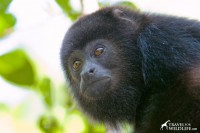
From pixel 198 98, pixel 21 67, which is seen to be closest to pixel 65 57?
pixel 21 67

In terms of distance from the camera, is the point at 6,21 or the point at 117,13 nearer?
the point at 6,21

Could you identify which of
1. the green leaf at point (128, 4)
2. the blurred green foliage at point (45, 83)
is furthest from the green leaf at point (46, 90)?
the green leaf at point (128, 4)

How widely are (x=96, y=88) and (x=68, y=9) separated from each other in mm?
815

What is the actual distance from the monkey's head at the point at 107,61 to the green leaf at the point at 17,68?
46cm

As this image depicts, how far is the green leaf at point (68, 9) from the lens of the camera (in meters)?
4.64

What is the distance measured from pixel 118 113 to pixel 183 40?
3.10ft

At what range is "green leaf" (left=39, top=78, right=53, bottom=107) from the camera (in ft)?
15.6

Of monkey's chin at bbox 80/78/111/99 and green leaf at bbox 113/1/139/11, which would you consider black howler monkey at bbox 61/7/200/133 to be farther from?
green leaf at bbox 113/1/139/11

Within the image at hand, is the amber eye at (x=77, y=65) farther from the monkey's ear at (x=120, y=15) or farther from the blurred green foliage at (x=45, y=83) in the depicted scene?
the monkey's ear at (x=120, y=15)

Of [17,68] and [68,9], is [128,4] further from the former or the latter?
[17,68]

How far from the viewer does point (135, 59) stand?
455cm

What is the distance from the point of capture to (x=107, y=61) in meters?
4.55

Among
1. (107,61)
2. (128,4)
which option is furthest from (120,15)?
(107,61)

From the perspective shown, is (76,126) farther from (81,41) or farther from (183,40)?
(183,40)
